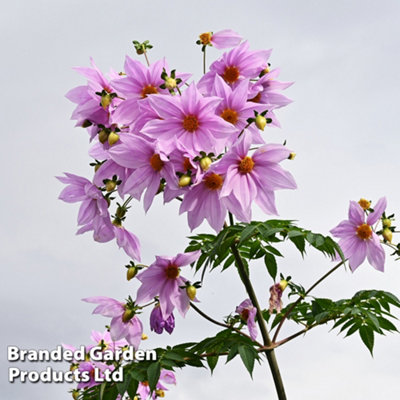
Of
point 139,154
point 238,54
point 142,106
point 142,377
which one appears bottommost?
point 142,377

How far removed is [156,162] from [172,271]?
608mm

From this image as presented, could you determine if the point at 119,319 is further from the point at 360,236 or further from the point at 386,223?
the point at 386,223

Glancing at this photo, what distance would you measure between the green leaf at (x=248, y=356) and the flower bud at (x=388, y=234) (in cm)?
104

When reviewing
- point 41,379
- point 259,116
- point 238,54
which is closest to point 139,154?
point 259,116

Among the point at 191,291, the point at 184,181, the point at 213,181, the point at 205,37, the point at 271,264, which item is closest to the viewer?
the point at 184,181

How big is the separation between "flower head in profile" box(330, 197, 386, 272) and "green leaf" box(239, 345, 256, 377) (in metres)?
0.90

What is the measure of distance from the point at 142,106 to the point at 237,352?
111 cm

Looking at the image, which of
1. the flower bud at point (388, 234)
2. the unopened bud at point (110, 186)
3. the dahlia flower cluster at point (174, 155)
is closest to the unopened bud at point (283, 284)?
the dahlia flower cluster at point (174, 155)

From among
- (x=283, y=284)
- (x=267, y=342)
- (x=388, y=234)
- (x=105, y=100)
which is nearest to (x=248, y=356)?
(x=267, y=342)

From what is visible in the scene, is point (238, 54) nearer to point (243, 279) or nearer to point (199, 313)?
point (243, 279)

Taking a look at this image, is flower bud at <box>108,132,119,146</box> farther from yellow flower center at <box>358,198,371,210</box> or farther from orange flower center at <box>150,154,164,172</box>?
yellow flower center at <box>358,198,371,210</box>

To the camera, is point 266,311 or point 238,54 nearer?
point 238,54

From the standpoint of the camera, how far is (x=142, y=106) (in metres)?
2.46

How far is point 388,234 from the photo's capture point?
317 cm
